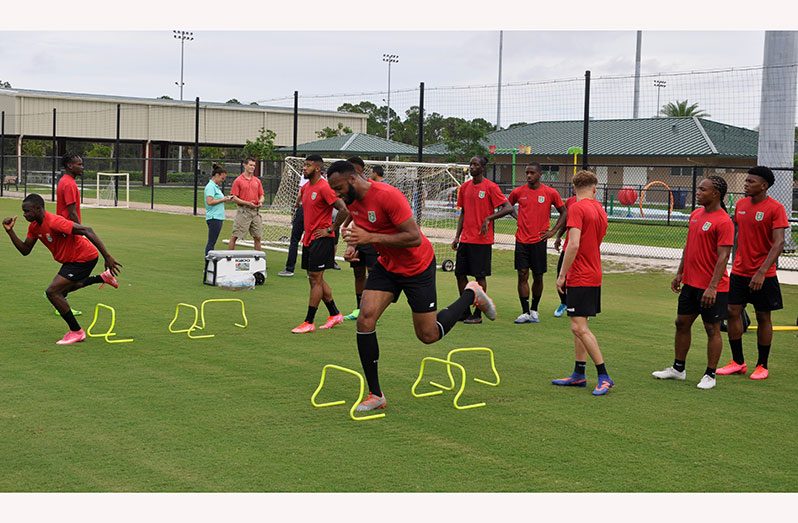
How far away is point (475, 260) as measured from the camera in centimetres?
1173

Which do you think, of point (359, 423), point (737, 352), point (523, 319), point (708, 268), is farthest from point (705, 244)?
point (523, 319)

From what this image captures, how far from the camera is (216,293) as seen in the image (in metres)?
13.8

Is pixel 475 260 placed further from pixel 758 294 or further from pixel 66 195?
pixel 66 195

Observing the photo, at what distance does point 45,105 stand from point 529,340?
171ft

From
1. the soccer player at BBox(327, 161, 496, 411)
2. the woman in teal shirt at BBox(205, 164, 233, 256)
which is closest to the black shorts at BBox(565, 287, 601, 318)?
the soccer player at BBox(327, 161, 496, 411)

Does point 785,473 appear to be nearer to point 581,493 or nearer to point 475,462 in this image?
point 581,493

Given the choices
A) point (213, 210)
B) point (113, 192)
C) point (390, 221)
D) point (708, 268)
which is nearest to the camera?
point (390, 221)

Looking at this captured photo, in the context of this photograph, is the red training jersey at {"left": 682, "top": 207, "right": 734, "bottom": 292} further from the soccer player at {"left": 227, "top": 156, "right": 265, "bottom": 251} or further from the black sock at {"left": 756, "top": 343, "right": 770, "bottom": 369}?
the soccer player at {"left": 227, "top": 156, "right": 265, "bottom": 251}

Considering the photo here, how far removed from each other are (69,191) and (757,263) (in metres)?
7.64

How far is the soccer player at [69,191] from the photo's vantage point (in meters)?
10.8

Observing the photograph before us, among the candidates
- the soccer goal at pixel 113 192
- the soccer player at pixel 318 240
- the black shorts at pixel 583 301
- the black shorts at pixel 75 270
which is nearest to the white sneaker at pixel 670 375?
the black shorts at pixel 583 301

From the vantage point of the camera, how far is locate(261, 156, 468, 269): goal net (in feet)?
67.1

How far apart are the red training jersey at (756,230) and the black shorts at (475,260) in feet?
11.7

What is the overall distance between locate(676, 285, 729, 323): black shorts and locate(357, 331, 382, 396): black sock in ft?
9.32
